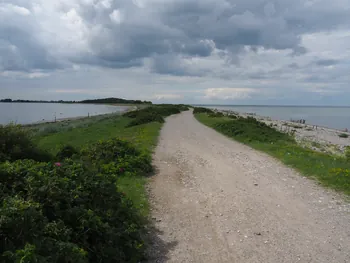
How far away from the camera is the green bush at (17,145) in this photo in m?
8.66

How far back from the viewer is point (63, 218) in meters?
4.19

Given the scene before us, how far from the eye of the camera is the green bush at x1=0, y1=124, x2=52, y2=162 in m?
8.66

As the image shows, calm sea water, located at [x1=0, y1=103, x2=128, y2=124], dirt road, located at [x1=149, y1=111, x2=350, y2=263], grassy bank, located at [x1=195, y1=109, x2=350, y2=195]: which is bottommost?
calm sea water, located at [x1=0, y1=103, x2=128, y2=124]

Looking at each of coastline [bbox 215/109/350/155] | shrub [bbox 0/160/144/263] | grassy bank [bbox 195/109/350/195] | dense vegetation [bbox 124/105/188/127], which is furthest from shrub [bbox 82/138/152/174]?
dense vegetation [bbox 124/105/188/127]

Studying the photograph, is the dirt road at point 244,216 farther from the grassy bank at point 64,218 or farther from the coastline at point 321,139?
the coastline at point 321,139

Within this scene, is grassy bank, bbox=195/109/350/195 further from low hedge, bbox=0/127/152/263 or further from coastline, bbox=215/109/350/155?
low hedge, bbox=0/127/152/263

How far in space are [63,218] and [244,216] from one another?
421 centimetres

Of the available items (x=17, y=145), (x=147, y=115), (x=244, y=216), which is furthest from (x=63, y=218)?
(x=147, y=115)

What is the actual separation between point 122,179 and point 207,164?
420cm

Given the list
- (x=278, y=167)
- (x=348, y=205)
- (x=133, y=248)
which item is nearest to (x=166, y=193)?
(x=133, y=248)

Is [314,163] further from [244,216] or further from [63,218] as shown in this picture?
[63,218]

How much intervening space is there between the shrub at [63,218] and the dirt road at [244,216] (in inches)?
35.1

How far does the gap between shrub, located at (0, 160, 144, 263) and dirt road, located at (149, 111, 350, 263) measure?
0.89 metres

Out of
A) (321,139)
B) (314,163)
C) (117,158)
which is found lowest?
(321,139)
